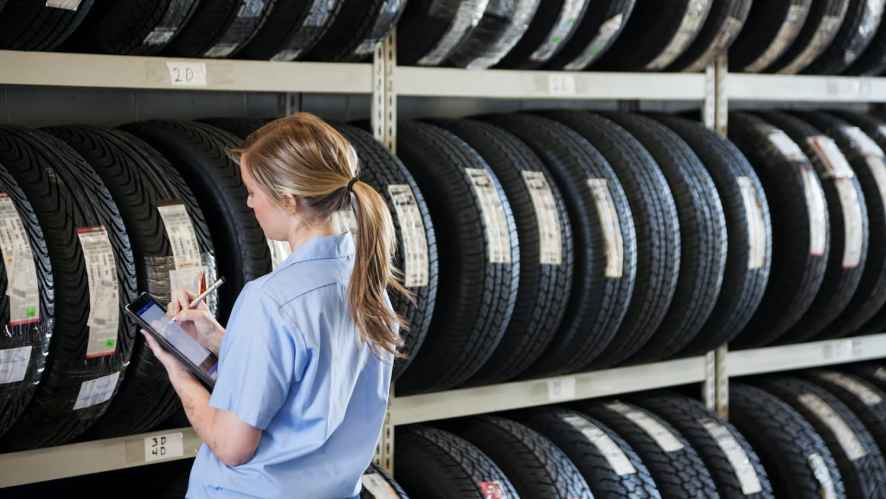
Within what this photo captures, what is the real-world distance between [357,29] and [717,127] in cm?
154

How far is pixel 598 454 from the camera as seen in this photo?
11.6 ft

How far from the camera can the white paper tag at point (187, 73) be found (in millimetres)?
2943

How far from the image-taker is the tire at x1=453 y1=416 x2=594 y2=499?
3334 mm

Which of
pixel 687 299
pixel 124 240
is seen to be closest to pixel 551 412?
pixel 687 299

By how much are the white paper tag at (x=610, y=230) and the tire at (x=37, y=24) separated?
1539 mm

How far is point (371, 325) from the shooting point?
220 centimetres

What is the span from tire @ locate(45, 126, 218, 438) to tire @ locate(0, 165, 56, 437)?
229 mm

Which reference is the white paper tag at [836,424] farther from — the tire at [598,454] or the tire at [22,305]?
the tire at [22,305]

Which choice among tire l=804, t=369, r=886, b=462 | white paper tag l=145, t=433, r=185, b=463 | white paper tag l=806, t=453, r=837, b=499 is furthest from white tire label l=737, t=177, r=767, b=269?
white paper tag l=145, t=433, r=185, b=463

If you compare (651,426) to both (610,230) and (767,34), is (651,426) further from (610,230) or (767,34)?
(767,34)

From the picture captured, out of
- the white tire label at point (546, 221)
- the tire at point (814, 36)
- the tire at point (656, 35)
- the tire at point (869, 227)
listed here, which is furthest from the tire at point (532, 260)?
the tire at point (869, 227)

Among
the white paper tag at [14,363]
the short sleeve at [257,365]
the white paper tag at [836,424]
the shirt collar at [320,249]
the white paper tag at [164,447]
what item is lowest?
the white paper tag at [836,424]

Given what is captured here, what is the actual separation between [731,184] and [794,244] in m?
0.36

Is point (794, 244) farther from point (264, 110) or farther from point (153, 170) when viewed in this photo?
point (153, 170)
